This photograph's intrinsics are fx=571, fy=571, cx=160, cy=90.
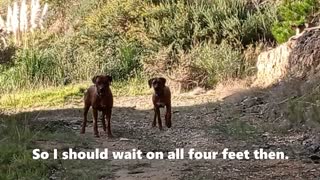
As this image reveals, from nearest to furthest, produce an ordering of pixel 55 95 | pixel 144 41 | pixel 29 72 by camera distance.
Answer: pixel 55 95 → pixel 29 72 → pixel 144 41

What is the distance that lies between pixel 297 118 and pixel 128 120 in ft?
8.00

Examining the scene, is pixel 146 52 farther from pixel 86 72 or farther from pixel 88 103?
pixel 88 103

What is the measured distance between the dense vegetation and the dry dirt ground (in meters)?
1.24

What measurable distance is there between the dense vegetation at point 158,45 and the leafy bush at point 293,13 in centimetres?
5

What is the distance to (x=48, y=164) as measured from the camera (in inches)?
194

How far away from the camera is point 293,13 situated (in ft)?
31.0

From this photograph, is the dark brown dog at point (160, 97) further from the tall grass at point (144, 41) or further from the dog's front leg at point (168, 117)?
the tall grass at point (144, 41)

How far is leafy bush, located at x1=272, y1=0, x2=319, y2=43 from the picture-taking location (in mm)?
9203

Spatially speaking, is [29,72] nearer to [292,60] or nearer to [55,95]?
[55,95]

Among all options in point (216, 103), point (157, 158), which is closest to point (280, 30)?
point (216, 103)

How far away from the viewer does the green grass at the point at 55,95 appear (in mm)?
9633

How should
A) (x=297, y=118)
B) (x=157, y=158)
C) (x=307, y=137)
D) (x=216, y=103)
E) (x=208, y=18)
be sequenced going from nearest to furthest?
(x=157, y=158)
(x=307, y=137)
(x=297, y=118)
(x=216, y=103)
(x=208, y=18)

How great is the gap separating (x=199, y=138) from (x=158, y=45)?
572cm

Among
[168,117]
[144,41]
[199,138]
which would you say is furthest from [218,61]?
[199,138]
